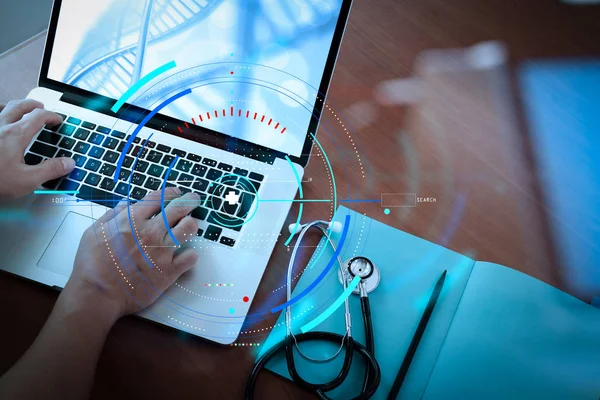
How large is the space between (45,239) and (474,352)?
55 cm

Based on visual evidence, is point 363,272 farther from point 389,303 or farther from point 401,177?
point 401,177

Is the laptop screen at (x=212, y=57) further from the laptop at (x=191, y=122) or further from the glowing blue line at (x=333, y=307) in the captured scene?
the glowing blue line at (x=333, y=307)

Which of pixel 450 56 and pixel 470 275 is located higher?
pixel 450 56

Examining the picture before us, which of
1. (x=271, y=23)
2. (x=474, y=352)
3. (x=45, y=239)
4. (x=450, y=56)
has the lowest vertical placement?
(x=45, y=239)

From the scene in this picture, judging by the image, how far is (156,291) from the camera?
1.82 feet

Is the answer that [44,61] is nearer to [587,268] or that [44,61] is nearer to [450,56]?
[450,56]

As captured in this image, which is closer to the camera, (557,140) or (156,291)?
(156,291)

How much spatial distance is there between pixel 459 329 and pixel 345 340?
5.5 inches

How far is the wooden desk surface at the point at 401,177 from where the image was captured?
0.54 m

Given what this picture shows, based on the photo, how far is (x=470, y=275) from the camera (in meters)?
0.59

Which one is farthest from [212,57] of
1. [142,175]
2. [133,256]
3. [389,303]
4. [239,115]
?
[389,303]

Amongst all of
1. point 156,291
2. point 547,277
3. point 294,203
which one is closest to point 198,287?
point 156,291

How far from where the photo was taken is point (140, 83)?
0.65m

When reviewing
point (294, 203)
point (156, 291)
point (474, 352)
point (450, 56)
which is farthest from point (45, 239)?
point (450, 56)
